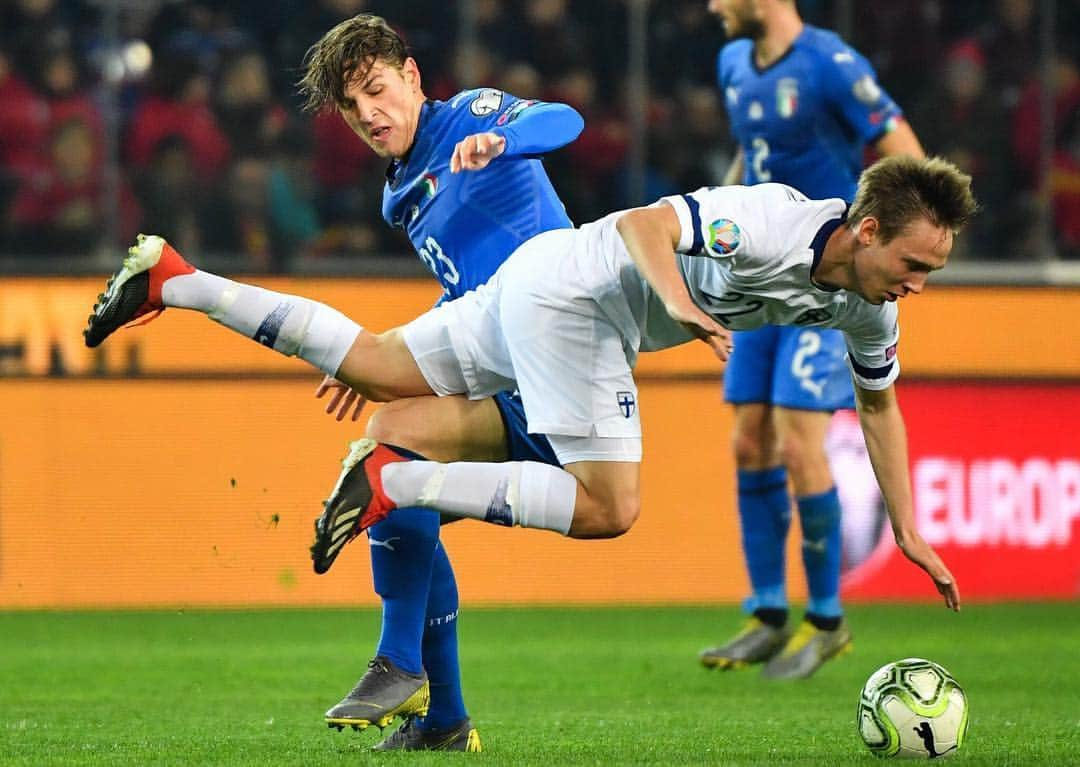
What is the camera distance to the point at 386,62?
4910mm

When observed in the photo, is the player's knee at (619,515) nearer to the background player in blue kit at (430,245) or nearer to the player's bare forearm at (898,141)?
the background player in blue kit at (430,245)

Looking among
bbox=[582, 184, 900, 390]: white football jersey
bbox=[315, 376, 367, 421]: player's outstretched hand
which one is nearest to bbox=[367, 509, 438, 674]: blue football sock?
bbox=[315, 376, 367, 421]: player's outstretched hand

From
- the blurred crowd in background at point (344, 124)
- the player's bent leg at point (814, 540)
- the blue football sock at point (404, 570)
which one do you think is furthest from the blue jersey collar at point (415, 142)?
the blurred crowd in background at point (344, 124)

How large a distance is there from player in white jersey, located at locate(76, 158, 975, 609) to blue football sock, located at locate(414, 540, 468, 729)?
473 mm

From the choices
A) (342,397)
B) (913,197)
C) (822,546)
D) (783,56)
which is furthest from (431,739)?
(783,56)

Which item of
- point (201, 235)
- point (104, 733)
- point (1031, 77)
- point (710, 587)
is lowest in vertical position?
point (710, 587)

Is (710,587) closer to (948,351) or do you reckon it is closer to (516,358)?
(948,351)

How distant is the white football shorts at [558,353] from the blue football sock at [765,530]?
2326mm

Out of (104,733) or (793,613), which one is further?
(793,613)

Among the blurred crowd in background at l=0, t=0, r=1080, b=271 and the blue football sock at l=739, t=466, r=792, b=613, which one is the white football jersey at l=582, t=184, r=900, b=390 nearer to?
the blue football sock at l=739, t=466, r=792, b=613

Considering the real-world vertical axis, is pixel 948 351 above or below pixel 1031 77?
below

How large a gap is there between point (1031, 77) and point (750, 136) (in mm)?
3950

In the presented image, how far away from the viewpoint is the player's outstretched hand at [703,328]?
3.85 m

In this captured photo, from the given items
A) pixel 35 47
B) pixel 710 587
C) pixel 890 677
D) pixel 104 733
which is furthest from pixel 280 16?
pixel 890 677
